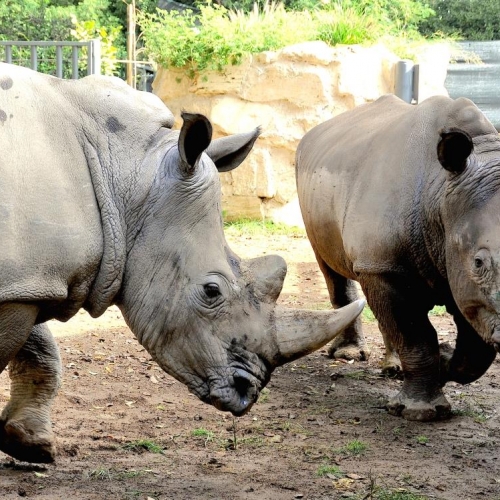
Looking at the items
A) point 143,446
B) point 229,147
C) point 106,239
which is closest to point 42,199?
point 106,239

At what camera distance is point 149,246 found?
4.10 metres

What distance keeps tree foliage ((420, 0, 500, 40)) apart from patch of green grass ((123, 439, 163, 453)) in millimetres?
20128

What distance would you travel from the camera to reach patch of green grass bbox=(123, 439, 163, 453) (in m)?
5.17

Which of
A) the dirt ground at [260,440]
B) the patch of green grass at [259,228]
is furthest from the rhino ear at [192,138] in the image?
the patch of green grass at [259,228]

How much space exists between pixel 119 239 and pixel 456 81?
44.3ft

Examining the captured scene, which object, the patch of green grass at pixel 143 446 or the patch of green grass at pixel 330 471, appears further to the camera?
the patch of green grass at pixel 143 446

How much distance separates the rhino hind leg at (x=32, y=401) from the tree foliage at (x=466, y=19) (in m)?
20.5

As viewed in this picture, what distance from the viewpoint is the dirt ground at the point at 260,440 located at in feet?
15.1

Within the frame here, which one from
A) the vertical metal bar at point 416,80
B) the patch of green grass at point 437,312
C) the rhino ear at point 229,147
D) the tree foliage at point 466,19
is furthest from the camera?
the tree foliage at point 466,19

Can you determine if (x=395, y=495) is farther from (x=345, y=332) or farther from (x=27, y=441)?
(x=345, y=332)

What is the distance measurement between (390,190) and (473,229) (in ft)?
2.68

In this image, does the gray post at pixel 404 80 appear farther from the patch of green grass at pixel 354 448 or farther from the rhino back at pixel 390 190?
the patch of green grass at pixel 354 448

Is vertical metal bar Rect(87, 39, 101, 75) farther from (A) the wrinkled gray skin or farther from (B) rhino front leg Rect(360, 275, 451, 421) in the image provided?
(B) rhino front leg Rect(360, 275, 451, 421)

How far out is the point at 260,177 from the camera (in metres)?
13.7
